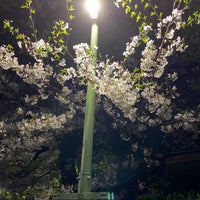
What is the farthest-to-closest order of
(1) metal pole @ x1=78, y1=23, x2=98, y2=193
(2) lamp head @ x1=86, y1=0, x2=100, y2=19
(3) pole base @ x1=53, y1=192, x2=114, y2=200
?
(2) lamp head @ x1=86, y1=0, x2=100, y2=19 < (1) metal pole @ x1=78, y1=23, x2=98, y2=193 < (3) pole base @ x1=53, y1=192, x2=114, y2=200

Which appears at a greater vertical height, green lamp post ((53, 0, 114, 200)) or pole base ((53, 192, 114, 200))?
green lamp post ((53, 0, 114, 200))

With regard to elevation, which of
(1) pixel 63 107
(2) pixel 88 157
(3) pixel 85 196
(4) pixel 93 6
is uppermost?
(1) pixel 63 107

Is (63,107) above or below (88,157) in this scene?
above

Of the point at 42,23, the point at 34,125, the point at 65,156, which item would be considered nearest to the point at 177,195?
the point at 65,156

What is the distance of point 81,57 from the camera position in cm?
549

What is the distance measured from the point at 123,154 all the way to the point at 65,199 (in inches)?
249

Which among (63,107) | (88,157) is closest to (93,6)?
(88,157)

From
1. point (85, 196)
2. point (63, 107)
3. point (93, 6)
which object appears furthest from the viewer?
point (63, 107)

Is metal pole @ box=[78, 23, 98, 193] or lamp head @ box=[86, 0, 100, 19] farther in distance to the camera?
lamp head @ box=[86, 0, 100, 19]

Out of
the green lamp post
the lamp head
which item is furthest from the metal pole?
the lamp head

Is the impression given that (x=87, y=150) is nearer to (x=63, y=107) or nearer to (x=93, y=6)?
(x=93, y=6)

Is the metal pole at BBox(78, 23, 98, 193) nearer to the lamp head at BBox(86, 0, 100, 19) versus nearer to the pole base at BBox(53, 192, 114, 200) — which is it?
the pole base at BBox(53, 192, 114, 200)

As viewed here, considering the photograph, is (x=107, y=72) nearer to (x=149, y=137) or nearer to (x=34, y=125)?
(x=34, y=125)

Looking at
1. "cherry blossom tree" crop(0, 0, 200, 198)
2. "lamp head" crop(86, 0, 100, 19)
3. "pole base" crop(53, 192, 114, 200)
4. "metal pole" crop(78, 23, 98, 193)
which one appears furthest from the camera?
"cherry blossom tree" crop(0, 0, 200, 198)
